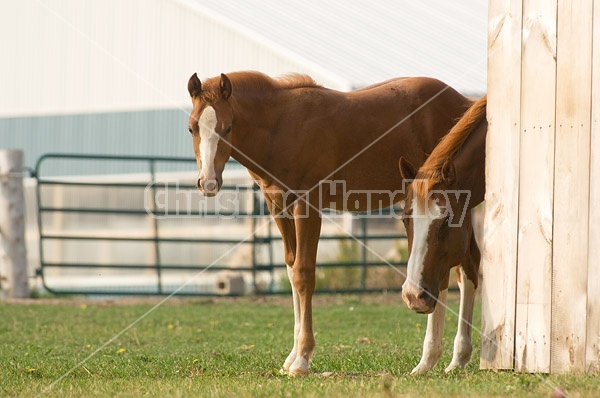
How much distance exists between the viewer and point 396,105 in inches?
265

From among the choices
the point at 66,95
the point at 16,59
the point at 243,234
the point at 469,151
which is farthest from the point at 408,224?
the point at 16,59

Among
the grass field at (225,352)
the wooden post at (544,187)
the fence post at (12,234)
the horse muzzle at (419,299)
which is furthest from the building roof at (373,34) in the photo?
the horse muzzle at (419,299)

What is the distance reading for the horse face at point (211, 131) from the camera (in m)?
5.82

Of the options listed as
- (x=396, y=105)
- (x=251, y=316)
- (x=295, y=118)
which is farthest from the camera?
(x=251, y=316)

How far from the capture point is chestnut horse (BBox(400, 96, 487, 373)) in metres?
5.21

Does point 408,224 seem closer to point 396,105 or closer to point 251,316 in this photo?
point 396,105

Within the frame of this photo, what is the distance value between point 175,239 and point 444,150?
26.7ft

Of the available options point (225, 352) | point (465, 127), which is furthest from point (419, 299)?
point (225, 352)

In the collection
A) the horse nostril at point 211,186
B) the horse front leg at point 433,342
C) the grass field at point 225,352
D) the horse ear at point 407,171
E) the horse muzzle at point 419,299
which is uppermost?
the horse ear at point 407,171

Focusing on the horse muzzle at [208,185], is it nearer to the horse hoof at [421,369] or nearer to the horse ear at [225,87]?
the horse ear at [225,87]

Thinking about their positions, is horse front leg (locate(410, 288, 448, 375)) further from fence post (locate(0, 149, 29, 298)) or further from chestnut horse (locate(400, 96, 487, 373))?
fence post (locate(0, 149, 29, 298))

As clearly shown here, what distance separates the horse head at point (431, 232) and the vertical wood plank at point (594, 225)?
748mm

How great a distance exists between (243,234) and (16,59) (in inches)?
304

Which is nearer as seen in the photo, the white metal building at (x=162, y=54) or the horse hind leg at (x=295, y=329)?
the horse hind leg at (x=295, y=329)
